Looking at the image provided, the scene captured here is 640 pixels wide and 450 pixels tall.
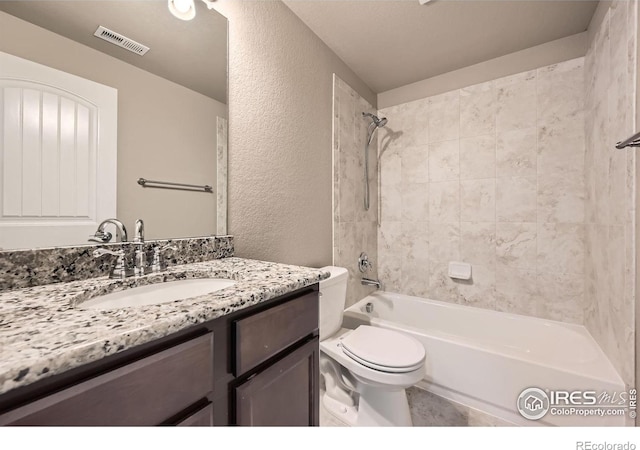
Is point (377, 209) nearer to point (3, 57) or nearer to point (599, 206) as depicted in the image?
point (599, 206)

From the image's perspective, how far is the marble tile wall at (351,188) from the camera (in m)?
1.91

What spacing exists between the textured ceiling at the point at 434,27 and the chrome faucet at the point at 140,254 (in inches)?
58.6

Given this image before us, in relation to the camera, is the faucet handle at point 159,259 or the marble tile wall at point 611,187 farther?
the marble tile wall at point 611,187

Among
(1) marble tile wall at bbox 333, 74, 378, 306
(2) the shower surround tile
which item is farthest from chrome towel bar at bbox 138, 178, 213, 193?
(2) the shower surround tile

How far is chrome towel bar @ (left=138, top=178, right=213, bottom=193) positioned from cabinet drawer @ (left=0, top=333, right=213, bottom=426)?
2.27 ft

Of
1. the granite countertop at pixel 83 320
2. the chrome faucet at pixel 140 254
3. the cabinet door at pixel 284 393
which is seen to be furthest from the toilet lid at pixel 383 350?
the chrome faucet at pixel 140 254

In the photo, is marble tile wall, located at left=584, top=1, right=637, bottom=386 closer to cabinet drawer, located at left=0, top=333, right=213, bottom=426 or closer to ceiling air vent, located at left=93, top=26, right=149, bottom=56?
cabinet drawer, located at left=0, top=333, right=213, bottom=426

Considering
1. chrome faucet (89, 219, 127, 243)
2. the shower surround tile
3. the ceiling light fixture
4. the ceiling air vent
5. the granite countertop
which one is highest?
the ceiling light fixture

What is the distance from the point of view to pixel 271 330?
682mm

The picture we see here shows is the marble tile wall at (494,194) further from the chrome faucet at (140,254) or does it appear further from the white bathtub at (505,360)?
the chrome faucet at (140,254)

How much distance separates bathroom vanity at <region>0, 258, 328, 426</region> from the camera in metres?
0.36

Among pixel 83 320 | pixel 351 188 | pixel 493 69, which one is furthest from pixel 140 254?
pixel 493 69
